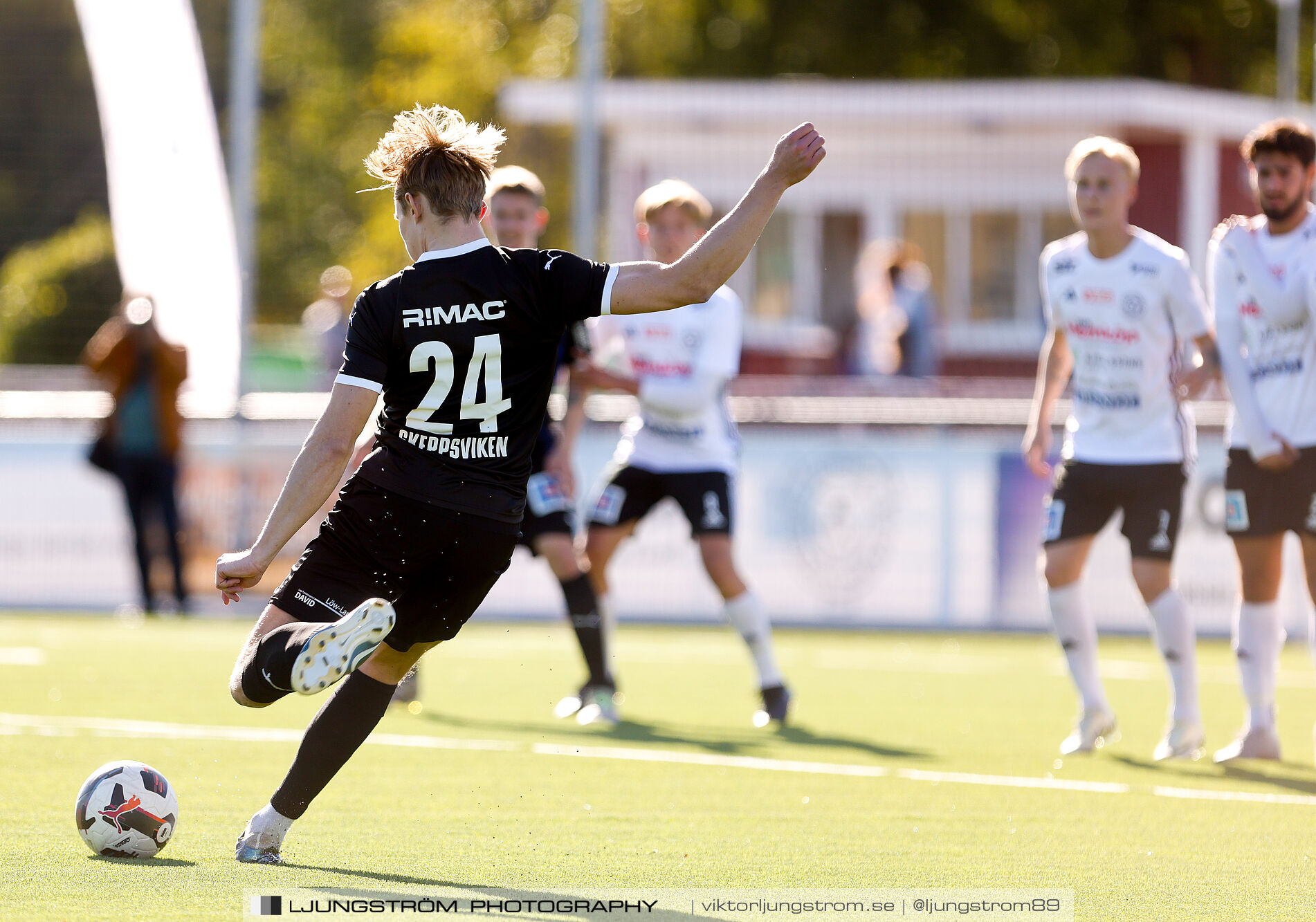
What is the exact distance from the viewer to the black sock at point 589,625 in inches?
320

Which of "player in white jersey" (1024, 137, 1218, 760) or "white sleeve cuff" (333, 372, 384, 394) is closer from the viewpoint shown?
"white sleeve cuff" (333, 372, 384, 394)

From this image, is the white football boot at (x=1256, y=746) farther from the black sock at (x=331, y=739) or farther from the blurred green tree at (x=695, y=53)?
the blurred green tree at (x=695, y=53)

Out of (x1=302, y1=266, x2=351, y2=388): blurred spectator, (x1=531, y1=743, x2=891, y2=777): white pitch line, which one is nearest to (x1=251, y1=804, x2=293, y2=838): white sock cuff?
(x1=531, y1=743, x2=891, y2=777): white pitch line

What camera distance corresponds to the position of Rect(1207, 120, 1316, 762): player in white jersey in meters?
7.03

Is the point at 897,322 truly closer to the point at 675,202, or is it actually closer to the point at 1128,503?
the point at 675,202

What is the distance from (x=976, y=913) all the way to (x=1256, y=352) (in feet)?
11.3

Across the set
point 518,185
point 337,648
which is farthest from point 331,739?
point 518,185

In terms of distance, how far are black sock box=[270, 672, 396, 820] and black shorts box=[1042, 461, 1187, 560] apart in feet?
11.4

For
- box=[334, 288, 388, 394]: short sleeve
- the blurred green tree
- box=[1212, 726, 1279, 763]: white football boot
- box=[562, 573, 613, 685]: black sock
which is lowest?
box=[1212, 726, 1279, 763]: white football boot

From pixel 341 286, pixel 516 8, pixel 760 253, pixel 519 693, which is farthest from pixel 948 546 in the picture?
pixel 516 8

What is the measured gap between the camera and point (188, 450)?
13.7 metres

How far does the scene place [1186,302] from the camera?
289 inches

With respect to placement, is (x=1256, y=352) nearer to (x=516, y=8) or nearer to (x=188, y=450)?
(x=188, y=450)

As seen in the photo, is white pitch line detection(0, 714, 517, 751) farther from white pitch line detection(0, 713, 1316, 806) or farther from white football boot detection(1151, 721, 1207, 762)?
white football boot detection(1151, 721, 1207, 762)
